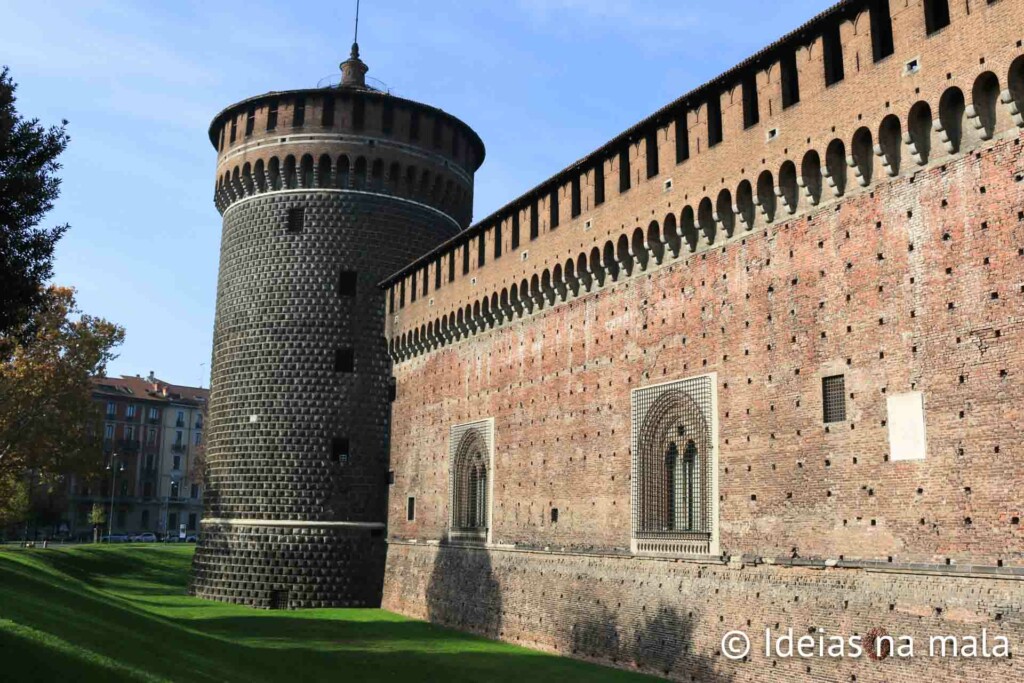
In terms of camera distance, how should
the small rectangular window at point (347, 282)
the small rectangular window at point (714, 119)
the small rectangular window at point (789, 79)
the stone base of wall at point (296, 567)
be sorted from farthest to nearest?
1. the small rectangular window at point (347, 282)
2. the stone base of wall at point (296, 567)
3. the small rectangular window at point (714, 119)
4. the small rectangular window at point (789, 79)

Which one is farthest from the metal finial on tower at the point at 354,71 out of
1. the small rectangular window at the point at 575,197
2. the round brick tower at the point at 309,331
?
the small rectangular window at the point at 575,197

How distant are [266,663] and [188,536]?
5477cm

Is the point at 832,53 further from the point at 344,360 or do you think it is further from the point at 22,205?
the point at 344,360

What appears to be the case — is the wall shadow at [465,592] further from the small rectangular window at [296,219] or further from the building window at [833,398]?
the small rectangular window at [296,219]

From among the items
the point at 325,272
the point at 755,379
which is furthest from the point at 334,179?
the point at 755,379

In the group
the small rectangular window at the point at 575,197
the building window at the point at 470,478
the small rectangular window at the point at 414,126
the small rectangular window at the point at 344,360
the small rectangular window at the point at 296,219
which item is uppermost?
the small rectangular window at the point at 414,126

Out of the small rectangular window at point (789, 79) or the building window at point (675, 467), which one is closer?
the small rectangular window at point (789, 79)

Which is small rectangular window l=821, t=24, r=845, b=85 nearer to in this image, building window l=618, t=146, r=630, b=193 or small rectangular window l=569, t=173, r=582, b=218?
building window l=618, t=146, r=630, b=193

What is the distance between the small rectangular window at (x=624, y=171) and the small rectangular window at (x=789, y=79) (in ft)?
12.7

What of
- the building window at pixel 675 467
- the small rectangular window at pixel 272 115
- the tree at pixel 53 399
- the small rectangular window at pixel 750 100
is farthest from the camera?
the tree at pixel 53 399

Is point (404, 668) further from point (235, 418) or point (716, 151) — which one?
point (235, 418)

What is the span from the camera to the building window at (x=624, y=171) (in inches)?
695

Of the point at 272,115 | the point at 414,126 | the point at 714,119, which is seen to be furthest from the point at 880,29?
the point at 272,115

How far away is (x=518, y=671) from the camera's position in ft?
52.2
